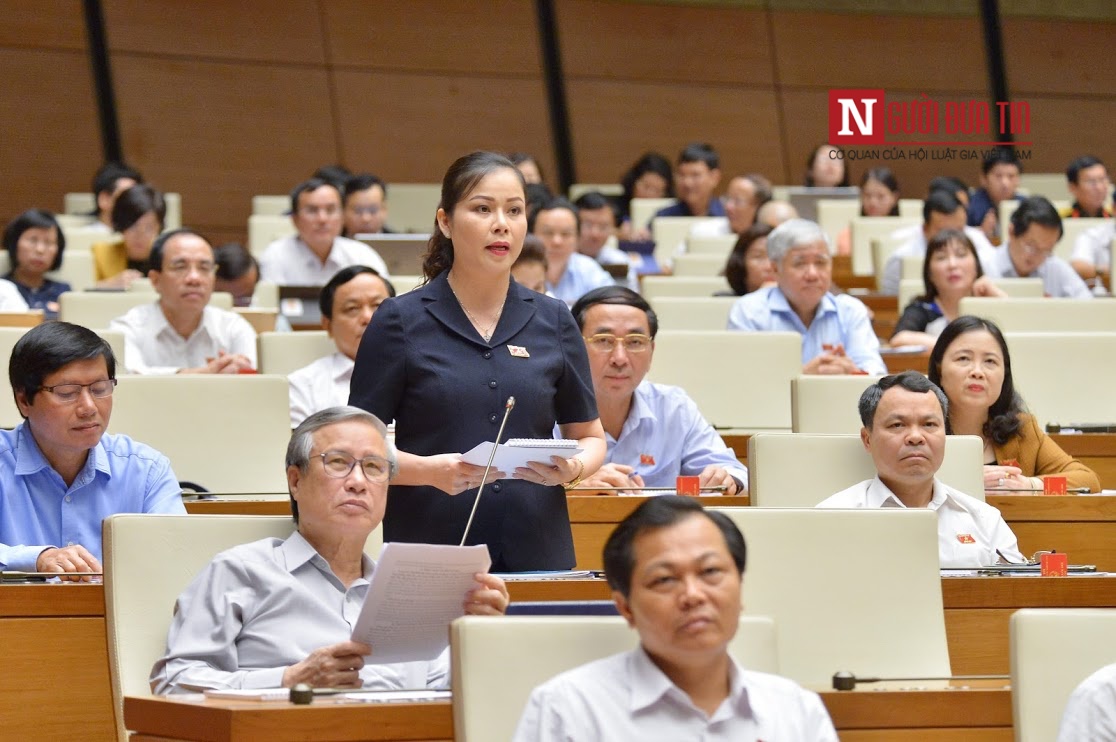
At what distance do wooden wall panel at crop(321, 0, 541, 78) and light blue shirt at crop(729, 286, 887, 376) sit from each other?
487 centimetres

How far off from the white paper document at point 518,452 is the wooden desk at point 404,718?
0.48 m

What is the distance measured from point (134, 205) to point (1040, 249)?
12.3 feet

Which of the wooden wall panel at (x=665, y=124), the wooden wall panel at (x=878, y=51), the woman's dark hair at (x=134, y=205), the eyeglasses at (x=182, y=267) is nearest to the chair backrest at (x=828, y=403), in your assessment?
the eyeglasses at (x=182, y=267)

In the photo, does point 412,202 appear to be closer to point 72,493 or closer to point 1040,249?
point 1040,249

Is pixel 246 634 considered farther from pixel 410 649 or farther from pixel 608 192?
pixel 608 192

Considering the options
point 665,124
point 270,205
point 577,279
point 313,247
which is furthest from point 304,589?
point 665,124

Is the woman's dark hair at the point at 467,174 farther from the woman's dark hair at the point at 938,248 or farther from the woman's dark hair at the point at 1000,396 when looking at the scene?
the woman's dark hair at the point at 938,248

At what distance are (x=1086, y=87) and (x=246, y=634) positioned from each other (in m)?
9.98

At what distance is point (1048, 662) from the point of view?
7.18 feet

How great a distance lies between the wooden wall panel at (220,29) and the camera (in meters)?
Result: 9.12

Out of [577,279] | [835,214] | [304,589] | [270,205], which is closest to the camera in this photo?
[304,589]

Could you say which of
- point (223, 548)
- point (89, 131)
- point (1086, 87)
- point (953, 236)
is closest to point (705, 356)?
point (953, 236)

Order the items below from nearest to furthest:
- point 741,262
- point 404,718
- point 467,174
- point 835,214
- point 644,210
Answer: point 404,718
point 467,174
point 741,262
point 644,210
point 835,214

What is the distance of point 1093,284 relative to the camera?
8.07m
